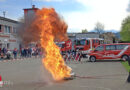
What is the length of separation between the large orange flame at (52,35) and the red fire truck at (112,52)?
11.4 m

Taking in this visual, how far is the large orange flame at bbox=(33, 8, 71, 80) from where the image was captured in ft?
29.7

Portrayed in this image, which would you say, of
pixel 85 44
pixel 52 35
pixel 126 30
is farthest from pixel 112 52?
pixel 126 30

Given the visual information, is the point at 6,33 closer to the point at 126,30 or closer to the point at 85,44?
the point at 85,44

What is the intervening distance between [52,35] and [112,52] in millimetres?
12085

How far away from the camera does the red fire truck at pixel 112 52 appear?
776 inches

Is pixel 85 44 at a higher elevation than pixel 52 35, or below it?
below

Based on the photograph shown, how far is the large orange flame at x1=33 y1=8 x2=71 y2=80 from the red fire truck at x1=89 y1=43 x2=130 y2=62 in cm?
1139

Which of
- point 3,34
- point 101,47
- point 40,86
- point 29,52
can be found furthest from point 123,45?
point 3,34

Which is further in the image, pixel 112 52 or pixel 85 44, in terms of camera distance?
pixel 85 44

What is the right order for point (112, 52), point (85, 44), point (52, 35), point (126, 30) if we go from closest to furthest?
point (52, 35)
point (112, 52)
point (85, 44)
point (126, 30)

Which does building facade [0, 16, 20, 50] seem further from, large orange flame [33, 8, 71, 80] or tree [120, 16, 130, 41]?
tree [120, 16, 130, 41]

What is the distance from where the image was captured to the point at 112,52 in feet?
65.3

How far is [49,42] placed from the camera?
9430mm

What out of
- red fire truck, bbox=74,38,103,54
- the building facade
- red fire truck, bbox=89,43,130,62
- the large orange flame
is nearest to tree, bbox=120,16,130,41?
red fire truck, bbox=74,38,103,54
